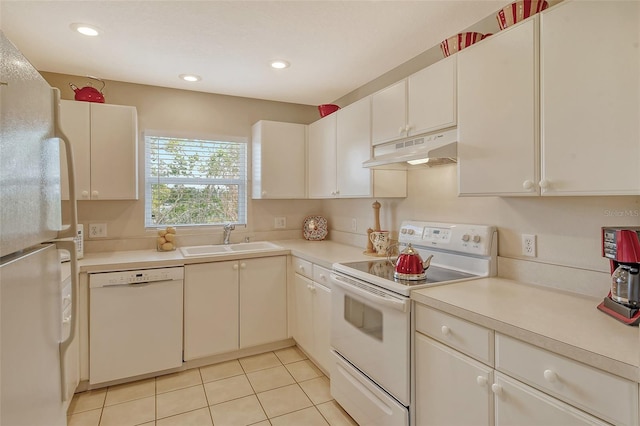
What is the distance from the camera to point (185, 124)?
318 cm

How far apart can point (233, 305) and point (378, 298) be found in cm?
146

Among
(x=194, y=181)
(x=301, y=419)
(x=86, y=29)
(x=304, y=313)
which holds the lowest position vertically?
(x=301, y=419)

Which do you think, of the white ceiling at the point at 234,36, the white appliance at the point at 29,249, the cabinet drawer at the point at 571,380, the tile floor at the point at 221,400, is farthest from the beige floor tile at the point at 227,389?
the white ceiling at the point at 234,36

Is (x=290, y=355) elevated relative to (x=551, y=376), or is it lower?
lower

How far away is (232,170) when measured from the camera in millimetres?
3418

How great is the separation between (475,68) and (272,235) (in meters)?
2.45

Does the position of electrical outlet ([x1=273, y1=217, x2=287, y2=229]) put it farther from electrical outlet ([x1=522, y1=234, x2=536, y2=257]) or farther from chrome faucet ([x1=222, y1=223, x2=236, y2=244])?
electrical outlet ([x1=522, y1=234, x2=536, y2=257])

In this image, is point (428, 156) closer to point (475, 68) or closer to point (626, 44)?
point (475, 68)

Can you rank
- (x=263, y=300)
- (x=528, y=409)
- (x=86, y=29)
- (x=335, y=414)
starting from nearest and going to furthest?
(x=528, y=409) < (x=86, y=29) < (x=335, y=414) < (x=263, y=300)

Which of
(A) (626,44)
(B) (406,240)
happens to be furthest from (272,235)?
(A) (626,44)

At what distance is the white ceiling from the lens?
184 centimetres

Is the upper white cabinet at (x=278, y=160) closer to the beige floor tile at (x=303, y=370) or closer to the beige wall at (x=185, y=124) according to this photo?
the beige wall at (x=185, y=124)

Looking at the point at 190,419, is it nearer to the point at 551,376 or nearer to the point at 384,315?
the point at 384,315

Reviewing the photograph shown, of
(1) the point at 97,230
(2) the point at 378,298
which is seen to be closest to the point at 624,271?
(2) the point at 378,298
